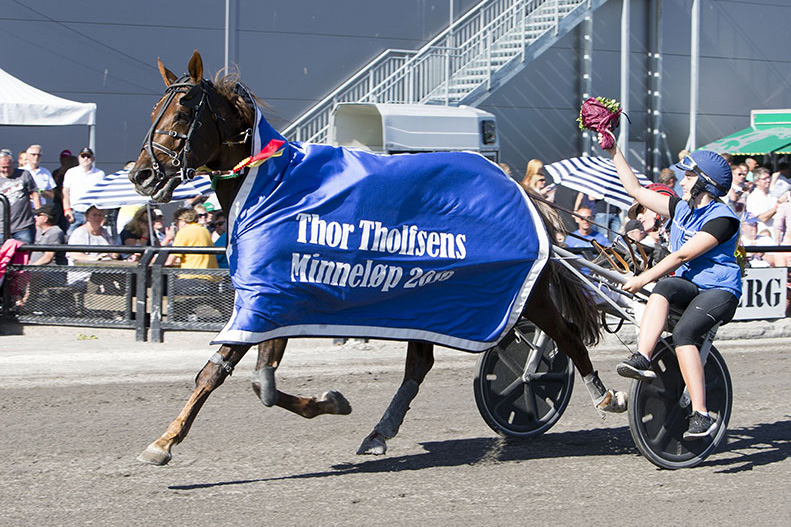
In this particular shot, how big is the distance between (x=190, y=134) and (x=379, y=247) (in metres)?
1.16

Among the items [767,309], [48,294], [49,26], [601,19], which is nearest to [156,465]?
[48,294]

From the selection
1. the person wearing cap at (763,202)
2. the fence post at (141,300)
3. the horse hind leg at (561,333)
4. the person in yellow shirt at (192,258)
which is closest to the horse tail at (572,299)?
the horse hind leg at (561,333)

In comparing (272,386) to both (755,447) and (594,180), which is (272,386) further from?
(594,180)

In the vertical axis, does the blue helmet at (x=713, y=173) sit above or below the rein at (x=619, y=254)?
above

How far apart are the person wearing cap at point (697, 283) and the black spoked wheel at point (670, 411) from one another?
106 millimetres

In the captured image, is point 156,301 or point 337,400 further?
point 156,301

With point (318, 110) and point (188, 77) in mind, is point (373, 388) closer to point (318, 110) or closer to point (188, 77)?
point (188, 77)

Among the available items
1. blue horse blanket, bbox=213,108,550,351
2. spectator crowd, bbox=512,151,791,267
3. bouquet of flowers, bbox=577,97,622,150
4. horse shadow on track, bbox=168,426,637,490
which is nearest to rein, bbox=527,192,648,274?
blue horse blanket, bbox=213,108,550,351

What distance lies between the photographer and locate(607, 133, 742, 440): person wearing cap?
556 cm

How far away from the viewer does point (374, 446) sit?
19.5 ft

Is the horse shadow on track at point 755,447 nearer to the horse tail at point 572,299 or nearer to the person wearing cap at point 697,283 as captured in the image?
the person wearing cap at point 697,283

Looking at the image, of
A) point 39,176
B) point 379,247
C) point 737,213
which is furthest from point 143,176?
point 737,213

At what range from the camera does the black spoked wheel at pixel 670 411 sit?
18.5ft

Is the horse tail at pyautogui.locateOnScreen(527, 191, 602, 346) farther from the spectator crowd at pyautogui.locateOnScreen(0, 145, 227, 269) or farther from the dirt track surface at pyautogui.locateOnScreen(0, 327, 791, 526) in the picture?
the spectator crowd at pyautogui.locateOnScreen(0, 145, 227, 269)
